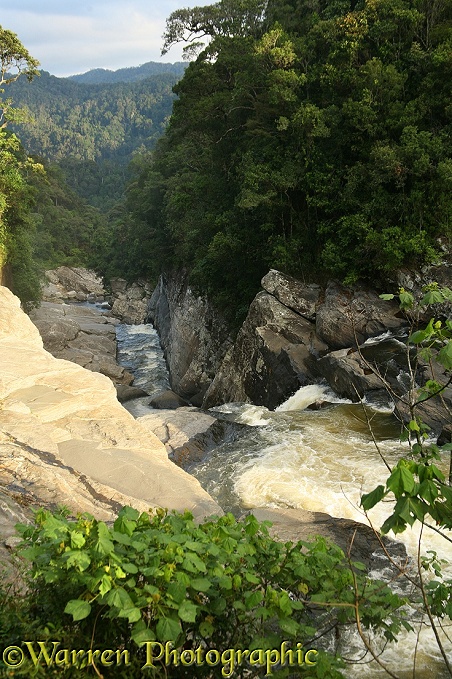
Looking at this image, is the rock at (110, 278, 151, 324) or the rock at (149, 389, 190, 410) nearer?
the rock at (149, 389, 190, 410)

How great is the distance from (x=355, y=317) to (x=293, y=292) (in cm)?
251

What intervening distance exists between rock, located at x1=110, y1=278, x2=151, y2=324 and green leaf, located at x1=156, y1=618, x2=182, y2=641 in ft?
125

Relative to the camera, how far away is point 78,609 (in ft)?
7.45

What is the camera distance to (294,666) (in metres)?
2.59

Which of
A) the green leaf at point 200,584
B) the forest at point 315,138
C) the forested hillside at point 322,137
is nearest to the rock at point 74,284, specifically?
the forest at point 315,138

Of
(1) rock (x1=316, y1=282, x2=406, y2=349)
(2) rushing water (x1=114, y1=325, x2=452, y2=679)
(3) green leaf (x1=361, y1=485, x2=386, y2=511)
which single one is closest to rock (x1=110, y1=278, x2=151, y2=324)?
(1) rock (x1=316, y1=282, x2=406, y2=349)

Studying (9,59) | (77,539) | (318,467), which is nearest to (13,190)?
(9,59)

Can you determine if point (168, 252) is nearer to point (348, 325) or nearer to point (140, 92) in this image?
point (348, 325)

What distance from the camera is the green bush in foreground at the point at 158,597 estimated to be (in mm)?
2344

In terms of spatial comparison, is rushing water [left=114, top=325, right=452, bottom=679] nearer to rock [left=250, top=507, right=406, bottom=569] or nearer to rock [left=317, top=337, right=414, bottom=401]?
rock [left=250, top=507, right=406, bottom=569]

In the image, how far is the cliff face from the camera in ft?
21.0

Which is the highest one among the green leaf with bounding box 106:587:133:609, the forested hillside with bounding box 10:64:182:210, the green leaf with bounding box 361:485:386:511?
the forested hillside with bounding box 10:64:182:210

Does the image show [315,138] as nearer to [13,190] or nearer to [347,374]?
[347,374]

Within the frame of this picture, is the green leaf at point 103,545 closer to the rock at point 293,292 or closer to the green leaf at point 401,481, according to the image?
the green leaf at point 401,481
